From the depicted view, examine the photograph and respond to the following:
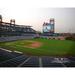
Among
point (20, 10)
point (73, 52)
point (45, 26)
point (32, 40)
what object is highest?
point (20, 10)

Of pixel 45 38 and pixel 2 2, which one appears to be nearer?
pixel 2 2

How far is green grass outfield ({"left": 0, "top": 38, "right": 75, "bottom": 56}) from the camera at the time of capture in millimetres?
3729

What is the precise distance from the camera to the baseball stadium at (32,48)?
3688 mm

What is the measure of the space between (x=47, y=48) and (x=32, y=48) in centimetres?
31

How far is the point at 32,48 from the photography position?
3.75m

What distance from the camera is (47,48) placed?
377 cm

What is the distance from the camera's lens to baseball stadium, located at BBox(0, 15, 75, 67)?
145 inches

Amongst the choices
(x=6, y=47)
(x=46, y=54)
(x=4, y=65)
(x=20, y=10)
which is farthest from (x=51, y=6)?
(x=4, y=65)

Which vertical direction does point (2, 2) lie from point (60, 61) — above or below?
above

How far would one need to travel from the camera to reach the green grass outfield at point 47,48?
147 inches

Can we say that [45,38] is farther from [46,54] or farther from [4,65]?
[4,65]

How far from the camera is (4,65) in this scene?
3635 mm

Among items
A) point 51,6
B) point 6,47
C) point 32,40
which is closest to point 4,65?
point 6,47

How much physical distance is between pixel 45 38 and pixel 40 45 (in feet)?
0.70
